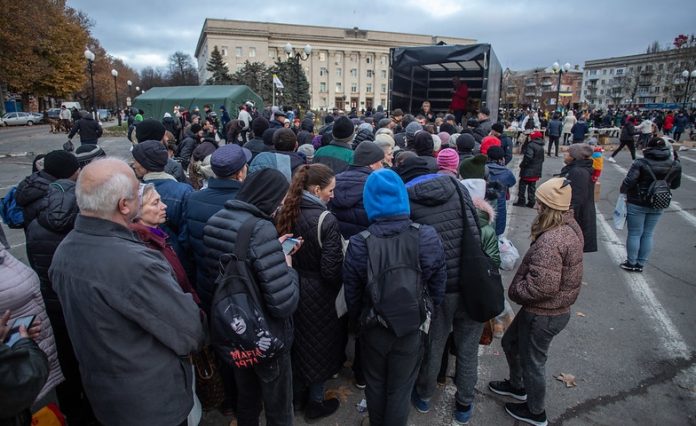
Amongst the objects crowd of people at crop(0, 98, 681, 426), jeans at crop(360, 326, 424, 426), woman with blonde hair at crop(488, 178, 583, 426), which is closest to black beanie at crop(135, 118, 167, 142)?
crowd of people at crop(0, 98, 681, 426)

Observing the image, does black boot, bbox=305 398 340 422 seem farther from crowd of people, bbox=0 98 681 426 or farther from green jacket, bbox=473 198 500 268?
green jacket, bbox=473 198 500 268

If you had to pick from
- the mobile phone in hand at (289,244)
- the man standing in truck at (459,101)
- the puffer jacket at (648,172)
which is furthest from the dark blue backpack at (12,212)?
the man standing in truck at (459,101)

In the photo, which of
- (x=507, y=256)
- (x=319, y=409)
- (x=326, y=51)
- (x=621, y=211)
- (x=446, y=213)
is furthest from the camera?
(x=326, y=51)

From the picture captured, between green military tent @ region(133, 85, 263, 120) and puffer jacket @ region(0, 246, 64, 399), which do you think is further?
green military tent @ region(133, 85, 263, 120)

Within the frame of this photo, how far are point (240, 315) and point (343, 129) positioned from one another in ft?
11.5

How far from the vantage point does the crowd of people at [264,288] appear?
5.91ft

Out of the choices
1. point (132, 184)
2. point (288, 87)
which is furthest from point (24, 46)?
point (132, 184)

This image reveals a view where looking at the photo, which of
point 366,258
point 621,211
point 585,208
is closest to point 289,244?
point 366,258

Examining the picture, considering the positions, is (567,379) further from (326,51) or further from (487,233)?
(326,51)

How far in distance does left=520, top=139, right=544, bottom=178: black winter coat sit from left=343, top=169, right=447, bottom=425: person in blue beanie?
707cm

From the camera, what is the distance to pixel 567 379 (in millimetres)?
3527

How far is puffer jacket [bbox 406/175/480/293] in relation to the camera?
2.69 metres

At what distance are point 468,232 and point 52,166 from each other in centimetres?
316

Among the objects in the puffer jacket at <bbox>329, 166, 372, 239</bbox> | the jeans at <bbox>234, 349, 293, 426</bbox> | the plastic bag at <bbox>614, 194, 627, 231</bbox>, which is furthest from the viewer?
the plastic bag at <bbox>614, 194, 627, 231</bbox>
